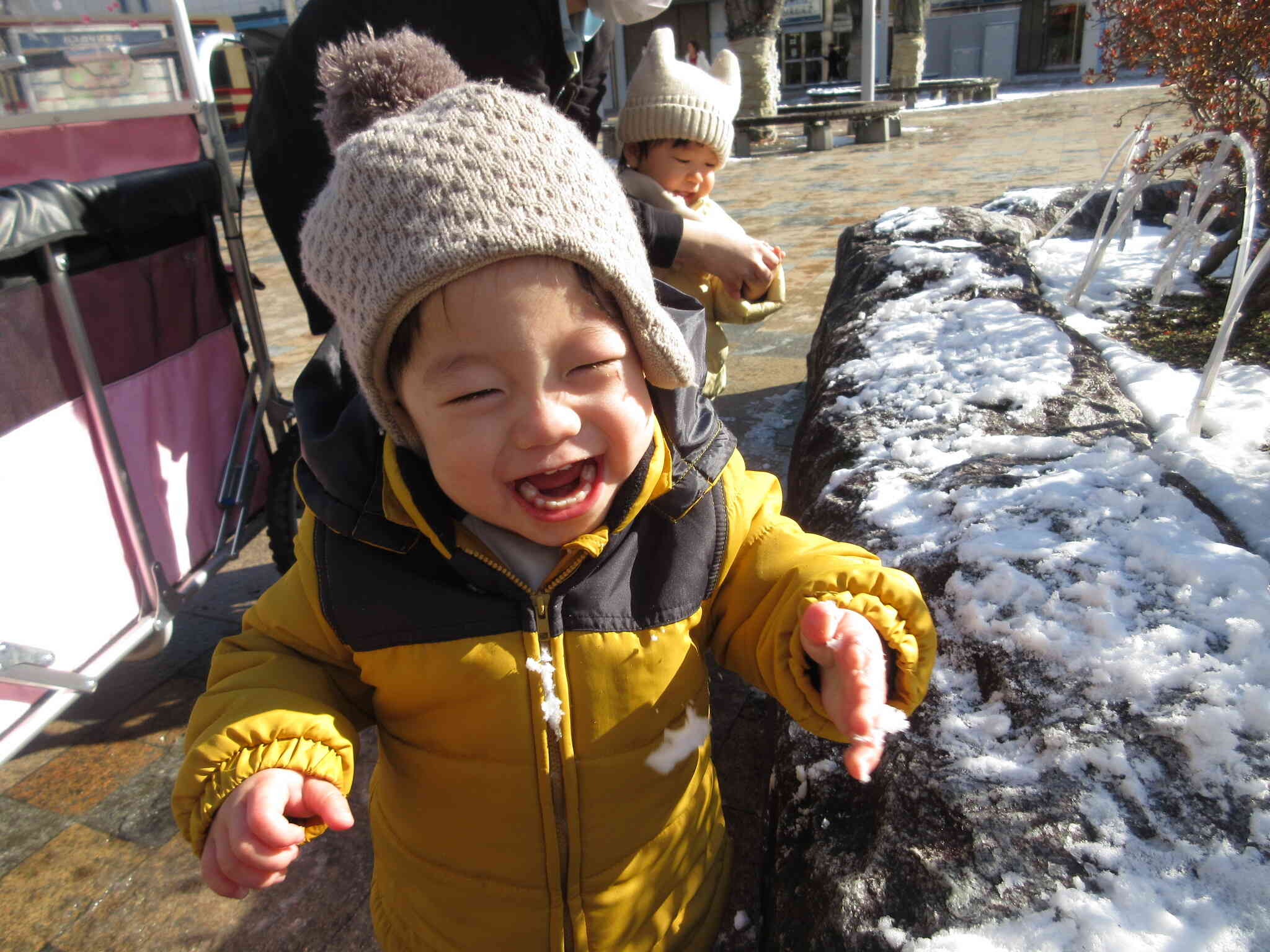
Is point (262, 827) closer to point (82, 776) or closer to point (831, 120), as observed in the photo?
point (82, 776)

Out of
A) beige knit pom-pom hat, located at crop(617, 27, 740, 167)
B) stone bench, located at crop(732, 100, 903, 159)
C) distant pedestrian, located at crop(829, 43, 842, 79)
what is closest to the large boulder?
beige knit pom-pom hat, located at crop(617, 27, 740, 167)

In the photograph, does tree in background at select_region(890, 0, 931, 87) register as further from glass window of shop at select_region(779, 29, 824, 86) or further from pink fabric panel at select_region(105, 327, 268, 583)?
pink fabric panel at select_region(105, 327, 268, 583)

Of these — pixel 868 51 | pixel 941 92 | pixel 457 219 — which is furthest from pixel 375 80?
pixel 941 92

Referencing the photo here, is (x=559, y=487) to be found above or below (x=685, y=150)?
below

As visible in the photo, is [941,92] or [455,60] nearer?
[455,60]

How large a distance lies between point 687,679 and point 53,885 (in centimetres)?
161

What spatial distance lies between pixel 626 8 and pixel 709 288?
0.76 meters

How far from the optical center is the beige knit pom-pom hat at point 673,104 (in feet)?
8.14

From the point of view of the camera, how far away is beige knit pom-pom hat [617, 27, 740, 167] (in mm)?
2482

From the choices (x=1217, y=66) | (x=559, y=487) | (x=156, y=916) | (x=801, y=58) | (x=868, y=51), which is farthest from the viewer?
(x=801, y=58)

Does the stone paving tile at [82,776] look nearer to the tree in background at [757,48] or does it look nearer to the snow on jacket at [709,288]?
the snow on jacket at [709,288]

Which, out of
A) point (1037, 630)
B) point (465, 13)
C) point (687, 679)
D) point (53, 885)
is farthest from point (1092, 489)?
point (53, 885)

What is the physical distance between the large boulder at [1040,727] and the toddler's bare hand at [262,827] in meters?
0.68

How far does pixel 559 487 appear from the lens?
110 centimetres
